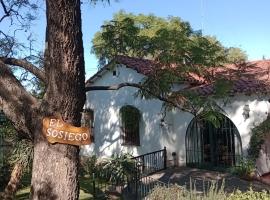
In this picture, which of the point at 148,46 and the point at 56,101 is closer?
the point at 56,101

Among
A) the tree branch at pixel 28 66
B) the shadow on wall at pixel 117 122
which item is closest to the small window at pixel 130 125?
the shadow on wall at pixel 117 122

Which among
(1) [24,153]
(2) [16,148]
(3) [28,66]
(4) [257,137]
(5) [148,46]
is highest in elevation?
(5) [148,46]

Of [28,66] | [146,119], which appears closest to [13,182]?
[28,66]

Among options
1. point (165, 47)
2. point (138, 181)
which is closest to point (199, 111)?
point (165, 47)

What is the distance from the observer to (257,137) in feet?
49.5

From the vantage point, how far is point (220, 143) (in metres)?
17.2

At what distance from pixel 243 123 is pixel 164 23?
1928 centimetres

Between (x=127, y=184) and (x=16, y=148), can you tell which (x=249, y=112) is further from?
(x=16, y=148)

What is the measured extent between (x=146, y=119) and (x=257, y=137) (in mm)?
5317

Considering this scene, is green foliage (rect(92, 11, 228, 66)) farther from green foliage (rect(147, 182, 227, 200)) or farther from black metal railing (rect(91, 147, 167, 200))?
black metal railing (rect(91, 147, 167, 200))

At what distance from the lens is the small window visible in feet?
63.9

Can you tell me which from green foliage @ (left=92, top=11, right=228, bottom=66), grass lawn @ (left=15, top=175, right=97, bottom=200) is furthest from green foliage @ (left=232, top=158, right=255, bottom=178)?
green foliage @ (left=92, top=11, right=228, bottom=66)

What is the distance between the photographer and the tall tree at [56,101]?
604 cm

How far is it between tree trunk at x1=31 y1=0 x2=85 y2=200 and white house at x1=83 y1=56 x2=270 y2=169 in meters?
7.36
